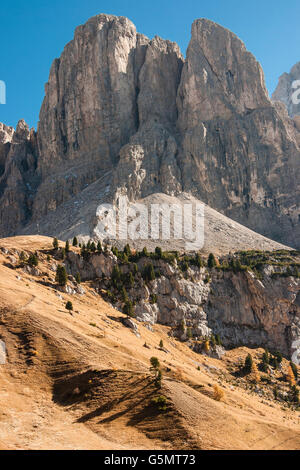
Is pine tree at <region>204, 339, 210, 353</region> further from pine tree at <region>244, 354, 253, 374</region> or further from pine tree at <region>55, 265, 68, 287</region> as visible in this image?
pine tree at <region>55, 265, 68, 287</region>

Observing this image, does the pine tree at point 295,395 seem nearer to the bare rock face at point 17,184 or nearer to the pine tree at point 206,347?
the pine tree at point 206,347

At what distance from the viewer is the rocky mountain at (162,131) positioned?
166625mm

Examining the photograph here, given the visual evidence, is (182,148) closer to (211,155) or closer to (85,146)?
(211,155)

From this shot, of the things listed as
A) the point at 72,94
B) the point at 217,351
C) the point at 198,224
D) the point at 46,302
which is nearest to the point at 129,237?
the point at 198,224

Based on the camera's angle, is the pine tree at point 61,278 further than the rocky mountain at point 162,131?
No

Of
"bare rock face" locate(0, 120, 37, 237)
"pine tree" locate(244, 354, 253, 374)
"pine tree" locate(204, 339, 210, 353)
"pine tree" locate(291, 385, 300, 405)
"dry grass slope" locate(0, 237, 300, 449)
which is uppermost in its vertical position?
"bare rock face" locate(0, 120, 37, 237)

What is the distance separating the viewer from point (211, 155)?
561ft

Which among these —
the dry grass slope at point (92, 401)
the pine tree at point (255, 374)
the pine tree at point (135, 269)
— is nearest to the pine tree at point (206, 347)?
the pine tree at point (255, 374)
